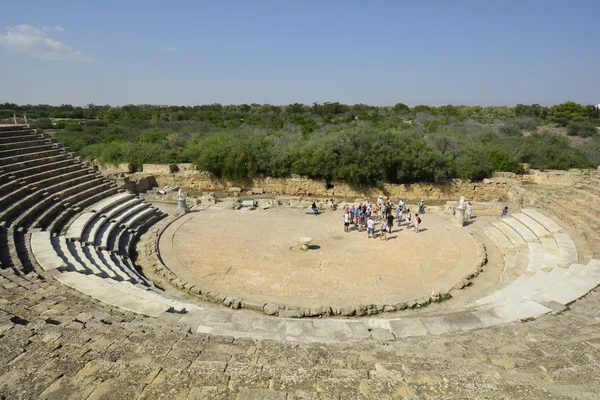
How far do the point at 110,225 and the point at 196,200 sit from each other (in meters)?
6.73

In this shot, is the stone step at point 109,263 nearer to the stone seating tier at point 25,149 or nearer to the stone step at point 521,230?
the stone seating tier at point 25,149

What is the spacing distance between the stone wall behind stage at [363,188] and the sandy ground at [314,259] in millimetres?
7952

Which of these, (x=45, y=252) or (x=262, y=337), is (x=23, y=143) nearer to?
(x=45, y=252)

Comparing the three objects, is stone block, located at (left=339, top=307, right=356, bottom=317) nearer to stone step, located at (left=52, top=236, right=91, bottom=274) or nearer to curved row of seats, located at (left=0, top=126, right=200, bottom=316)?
curved row of seats, located at (left=0, top=126, right=200, bottom=316)

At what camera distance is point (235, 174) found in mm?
27031

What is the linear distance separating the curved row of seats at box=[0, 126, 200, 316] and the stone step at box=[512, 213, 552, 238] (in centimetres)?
1354

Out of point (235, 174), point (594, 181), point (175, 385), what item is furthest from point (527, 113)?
point (175, 385)

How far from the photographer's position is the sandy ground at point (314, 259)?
35.4 feet

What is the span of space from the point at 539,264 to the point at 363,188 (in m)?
15.0

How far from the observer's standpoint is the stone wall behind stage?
83.5 ft

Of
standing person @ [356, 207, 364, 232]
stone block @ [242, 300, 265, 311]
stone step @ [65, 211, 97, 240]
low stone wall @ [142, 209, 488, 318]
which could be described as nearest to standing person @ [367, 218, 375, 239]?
standing person @ [356, 207, 364, 232]

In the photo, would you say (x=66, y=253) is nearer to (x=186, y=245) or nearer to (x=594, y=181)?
(x=186, y=245)

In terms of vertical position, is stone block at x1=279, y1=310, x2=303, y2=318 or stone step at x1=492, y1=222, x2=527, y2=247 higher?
stone step at x1=492, y1=222, x2=527, y2=247

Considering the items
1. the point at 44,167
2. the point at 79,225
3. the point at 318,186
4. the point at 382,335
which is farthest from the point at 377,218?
the point at 44,167
